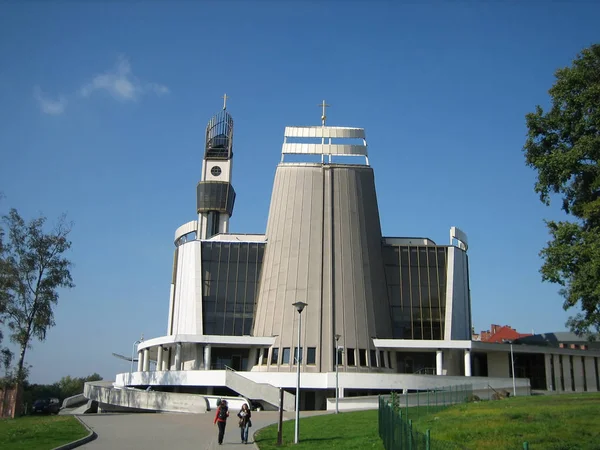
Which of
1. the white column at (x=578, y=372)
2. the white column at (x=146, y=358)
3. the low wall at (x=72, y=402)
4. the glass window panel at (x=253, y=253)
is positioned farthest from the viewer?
the white column at (x=146, y=358)

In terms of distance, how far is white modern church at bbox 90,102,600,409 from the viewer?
52.9 metres

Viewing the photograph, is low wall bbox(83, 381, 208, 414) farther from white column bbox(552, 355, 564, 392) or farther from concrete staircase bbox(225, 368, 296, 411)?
white column bbox(552, 355, 564, 392)

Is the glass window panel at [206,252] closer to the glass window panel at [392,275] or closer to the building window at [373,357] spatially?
the glass window panel at [392,275]

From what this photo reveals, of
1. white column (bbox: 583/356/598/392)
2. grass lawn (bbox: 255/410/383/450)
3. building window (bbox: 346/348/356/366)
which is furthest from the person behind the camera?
white column (bbox: 583/356/598/392)

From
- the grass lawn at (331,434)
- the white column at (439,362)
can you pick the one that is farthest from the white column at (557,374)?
the grass lawn at (331,434)

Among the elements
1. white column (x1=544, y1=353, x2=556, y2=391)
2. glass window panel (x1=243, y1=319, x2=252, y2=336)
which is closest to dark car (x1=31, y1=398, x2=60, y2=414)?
glass window panel (x1=243, y1=319, x2=252, y2=336)

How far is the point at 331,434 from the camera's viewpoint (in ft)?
81.2

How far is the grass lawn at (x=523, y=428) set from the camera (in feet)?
57.7

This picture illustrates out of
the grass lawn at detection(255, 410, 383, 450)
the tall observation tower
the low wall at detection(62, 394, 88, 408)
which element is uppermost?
the tall observation tower

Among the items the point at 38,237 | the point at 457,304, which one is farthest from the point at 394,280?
the point at 38,237

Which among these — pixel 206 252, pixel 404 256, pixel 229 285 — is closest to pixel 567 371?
pixel 404 256

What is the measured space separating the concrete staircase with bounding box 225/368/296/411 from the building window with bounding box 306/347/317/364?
20.8ft

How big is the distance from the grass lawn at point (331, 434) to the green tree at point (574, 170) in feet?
35.5

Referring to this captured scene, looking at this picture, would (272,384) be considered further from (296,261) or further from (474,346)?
(474,346)
